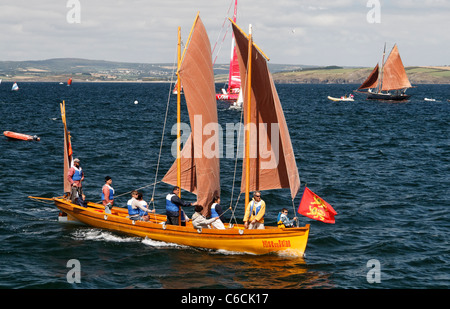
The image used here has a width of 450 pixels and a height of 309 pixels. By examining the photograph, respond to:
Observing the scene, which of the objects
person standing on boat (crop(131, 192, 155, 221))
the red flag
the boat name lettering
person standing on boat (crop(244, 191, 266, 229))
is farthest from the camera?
person standing on boat (crop(131, 192, 155, 221))

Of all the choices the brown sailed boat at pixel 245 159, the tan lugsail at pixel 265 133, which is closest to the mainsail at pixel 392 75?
the brown sailed boat at pixel 245 159

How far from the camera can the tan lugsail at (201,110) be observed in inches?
1046

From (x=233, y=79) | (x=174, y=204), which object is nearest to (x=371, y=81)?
(x=233, y=79)

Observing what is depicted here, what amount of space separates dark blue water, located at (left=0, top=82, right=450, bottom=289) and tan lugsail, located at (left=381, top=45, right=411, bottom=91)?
6643 cm

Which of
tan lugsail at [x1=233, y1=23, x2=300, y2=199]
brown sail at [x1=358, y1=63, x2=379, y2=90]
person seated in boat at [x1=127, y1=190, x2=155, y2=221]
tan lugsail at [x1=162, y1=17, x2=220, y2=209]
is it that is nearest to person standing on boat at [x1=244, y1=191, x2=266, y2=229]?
tan lugsail at [x1=233, y1=23, x2=300, y2=199]

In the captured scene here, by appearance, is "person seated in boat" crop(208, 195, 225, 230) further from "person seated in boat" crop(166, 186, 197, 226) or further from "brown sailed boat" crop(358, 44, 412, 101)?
"brown sailed boat" crop(358, 44, 412, 101)

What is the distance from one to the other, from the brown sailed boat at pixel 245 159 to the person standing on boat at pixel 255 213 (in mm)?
470

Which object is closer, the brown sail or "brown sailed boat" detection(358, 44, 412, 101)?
"brown sailed boat" detection(358, 44, 412, 101)

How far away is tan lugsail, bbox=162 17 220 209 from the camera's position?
26.6 meters

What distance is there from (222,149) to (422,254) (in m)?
37.7

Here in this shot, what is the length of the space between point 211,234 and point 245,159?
404 centimetres

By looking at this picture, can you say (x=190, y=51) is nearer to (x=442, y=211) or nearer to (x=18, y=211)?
(x=18, y=211)

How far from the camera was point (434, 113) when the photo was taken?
106 m

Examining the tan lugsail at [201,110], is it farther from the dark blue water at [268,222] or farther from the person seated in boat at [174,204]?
the dark blue water at [268,222]
